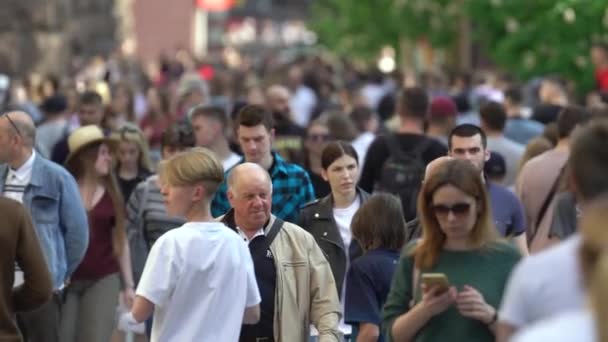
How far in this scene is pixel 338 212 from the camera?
10.6 m

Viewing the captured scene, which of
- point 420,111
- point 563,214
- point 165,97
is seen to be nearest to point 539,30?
point 165,97

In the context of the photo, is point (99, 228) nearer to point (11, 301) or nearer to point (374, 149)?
point (374, 149)

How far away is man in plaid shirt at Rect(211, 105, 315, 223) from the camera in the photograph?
1069cm

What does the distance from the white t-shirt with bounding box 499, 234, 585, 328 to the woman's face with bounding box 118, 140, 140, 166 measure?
7844 mm

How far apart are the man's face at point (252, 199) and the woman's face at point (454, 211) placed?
1.73 meters

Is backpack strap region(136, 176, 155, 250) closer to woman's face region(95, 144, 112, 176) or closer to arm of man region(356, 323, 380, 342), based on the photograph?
woman's face region(95, 144, 112, 176)

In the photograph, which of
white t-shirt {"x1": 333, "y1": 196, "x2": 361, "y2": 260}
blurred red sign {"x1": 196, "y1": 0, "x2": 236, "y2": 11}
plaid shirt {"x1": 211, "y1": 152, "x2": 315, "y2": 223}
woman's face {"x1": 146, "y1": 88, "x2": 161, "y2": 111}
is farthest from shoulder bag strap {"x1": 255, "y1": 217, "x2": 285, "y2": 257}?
blurred red sign {"x1": 196, "y1": 0, "x2": 236, "y2": 11}

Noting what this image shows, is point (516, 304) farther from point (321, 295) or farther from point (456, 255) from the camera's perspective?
point (321, 295)

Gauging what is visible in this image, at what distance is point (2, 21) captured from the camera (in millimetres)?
31094

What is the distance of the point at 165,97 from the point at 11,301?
1318 centimetres

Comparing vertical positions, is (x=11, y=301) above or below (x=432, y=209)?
below

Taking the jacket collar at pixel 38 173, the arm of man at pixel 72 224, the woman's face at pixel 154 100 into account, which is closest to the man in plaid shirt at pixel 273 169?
the arm of man at pixel 72 224

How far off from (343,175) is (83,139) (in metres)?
2.31

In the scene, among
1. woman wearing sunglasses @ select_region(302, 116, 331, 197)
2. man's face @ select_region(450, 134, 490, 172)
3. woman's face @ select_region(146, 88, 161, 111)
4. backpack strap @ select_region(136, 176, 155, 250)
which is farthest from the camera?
woman's face @ select_region(146, 88, 161, 111)
